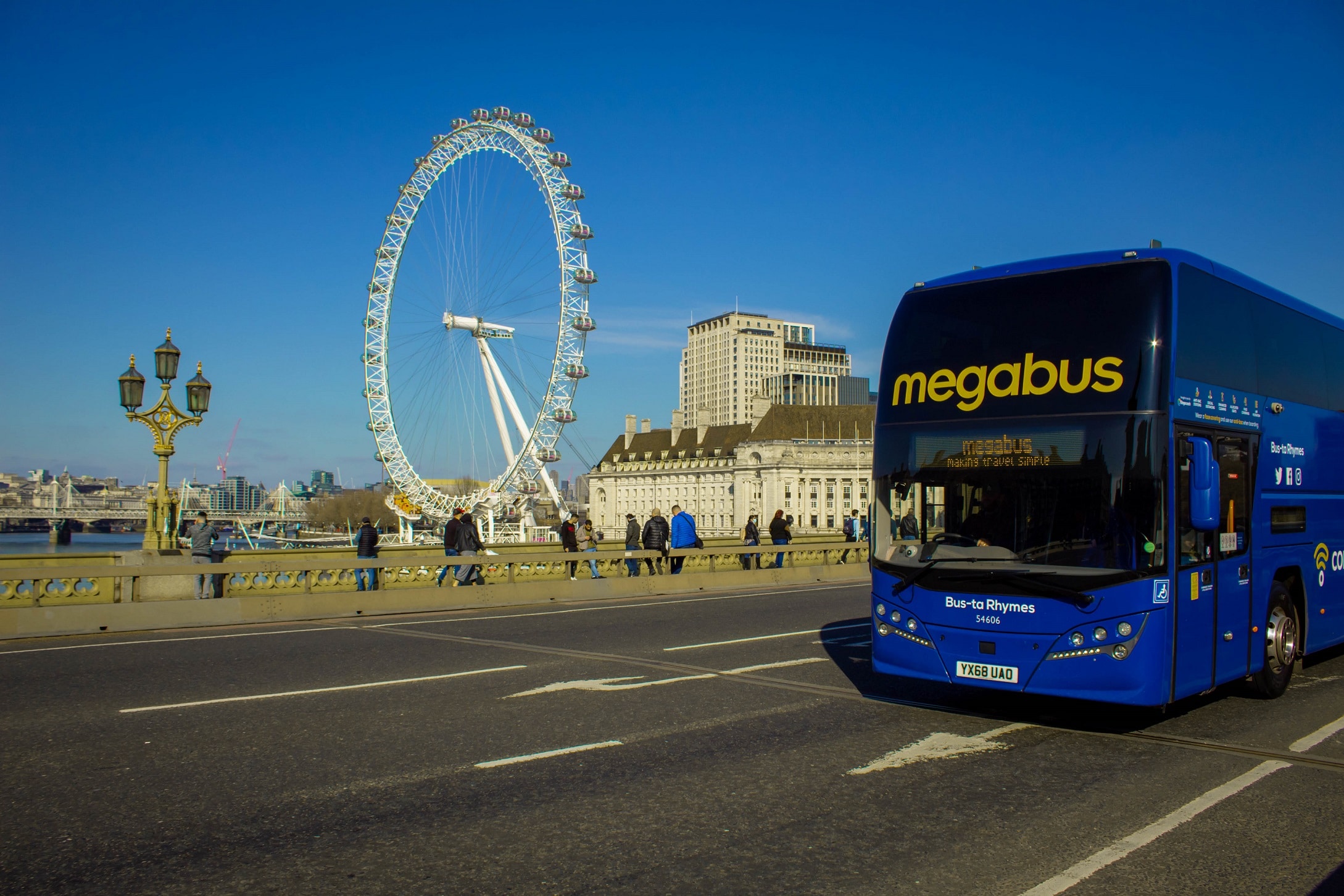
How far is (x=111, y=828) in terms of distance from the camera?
632 cm

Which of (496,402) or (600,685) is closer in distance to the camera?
(600,685)

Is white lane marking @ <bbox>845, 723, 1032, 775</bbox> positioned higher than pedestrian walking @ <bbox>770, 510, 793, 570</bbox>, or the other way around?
pedestrian walking @ <bbox>770, 510, 793, 570</bbox>

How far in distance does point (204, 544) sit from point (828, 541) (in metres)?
19.5

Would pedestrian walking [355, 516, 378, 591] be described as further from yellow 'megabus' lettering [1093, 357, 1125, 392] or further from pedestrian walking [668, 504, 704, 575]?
yellow 'megabus' lettering [1093, 357, 1125, 392]

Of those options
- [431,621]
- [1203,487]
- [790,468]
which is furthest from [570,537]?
[790,468]

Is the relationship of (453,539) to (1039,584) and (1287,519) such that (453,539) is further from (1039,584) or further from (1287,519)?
(1039,584)

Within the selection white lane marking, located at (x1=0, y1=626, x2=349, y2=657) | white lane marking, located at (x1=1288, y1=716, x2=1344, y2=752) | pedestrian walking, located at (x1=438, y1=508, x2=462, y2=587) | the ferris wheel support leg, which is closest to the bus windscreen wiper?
white lane marking, located at (x1=1288, y1=716, x2=1344, y2=752)

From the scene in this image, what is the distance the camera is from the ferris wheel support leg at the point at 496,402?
5928 centimetres

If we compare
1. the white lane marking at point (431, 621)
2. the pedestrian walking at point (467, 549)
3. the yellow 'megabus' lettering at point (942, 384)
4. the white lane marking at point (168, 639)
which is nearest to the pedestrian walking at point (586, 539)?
the pedestrian walking at point (467, 549)

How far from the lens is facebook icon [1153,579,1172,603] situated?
28.7ft

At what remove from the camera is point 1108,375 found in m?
8.98

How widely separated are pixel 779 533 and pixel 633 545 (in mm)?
4863

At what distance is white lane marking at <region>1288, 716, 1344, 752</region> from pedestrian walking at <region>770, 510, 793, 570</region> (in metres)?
21.5

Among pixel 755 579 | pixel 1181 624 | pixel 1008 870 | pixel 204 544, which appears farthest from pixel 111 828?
pixel 755 579
